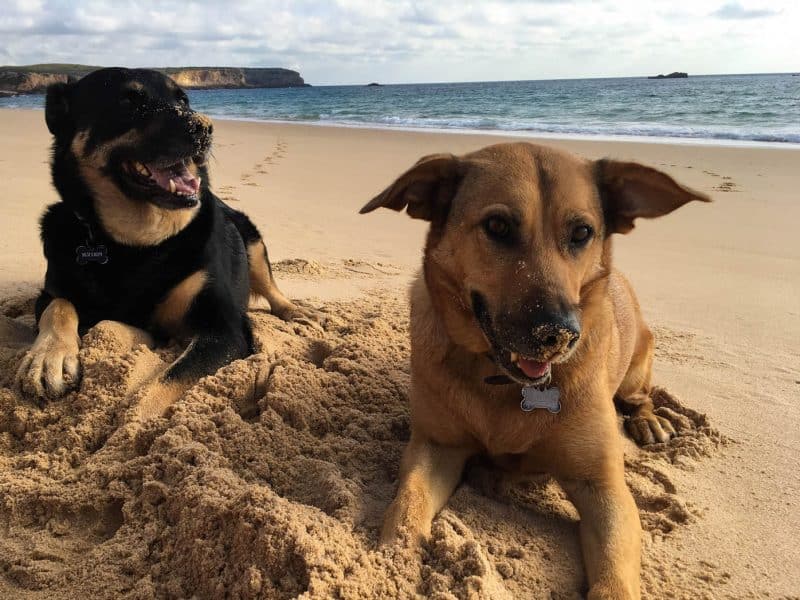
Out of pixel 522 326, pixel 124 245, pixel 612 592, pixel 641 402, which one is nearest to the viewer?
pixel 612 592

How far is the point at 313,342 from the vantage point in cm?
410

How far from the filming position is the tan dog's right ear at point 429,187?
2.82 metres

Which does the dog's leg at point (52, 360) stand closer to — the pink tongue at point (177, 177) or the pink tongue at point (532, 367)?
the pink tongue at point (177, 177)

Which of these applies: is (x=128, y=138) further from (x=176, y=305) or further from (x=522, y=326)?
(x=522, y=326)

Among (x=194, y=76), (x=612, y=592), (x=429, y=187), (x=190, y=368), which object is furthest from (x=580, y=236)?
(x=194, y=76)

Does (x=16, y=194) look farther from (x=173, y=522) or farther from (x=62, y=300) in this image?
(x=173, y=522)

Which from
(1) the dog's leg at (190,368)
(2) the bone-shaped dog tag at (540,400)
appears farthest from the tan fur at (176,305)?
(2) the bone-shaped dog tag at (540,400)

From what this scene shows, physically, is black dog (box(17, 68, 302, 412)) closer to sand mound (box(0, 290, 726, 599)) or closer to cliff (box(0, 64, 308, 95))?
sand mound (box(0, 290, 726, 599))

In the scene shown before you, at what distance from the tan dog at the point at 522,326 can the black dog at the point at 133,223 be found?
4.60 ft

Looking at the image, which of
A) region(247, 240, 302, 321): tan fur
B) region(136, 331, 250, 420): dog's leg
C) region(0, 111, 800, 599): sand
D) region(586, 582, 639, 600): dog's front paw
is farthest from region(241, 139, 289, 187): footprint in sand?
region(586, 582, 639, 600): dog's front paw

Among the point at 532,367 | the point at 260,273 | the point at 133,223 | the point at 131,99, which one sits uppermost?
the point at 131,99

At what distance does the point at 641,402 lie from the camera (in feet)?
12.2

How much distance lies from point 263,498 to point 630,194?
6.46 ft

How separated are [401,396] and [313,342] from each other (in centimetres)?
78
